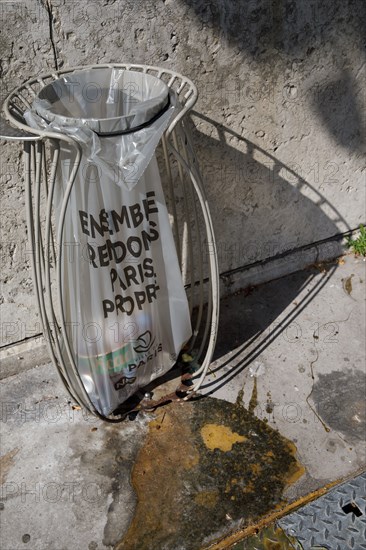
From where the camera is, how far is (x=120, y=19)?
7.59 ft

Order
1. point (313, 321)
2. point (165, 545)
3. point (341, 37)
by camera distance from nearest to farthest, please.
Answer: point (165, 545) → point (341, 37) → point (313, 321)

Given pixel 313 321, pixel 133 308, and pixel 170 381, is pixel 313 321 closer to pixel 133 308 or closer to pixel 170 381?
pixel 170 381

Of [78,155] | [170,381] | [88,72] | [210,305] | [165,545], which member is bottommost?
[165,545]

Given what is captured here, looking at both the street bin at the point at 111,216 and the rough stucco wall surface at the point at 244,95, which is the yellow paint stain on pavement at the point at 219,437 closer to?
the street bin at the point at 111,216

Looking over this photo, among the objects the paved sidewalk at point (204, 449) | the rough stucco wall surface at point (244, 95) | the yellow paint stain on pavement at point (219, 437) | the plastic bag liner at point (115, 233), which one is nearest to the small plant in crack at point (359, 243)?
the rough stucco wall surface at point (244, 95)

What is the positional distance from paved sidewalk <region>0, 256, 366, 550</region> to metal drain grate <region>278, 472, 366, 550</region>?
0.06 m

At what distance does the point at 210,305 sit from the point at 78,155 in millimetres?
1173

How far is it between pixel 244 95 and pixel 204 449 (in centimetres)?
159

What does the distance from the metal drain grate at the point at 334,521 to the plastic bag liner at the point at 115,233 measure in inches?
34.4

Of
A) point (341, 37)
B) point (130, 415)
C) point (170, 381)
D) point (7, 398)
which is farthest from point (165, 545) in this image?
point (341, 37)

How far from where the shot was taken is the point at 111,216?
224cm

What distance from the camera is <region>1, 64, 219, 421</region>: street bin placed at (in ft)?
6.75

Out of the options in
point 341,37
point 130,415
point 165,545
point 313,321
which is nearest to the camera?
point 165,545

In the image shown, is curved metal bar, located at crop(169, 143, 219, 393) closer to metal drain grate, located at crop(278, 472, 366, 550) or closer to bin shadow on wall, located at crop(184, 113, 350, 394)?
bin shadow on wall, located at crop(184, 113, 350, 394)
